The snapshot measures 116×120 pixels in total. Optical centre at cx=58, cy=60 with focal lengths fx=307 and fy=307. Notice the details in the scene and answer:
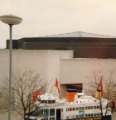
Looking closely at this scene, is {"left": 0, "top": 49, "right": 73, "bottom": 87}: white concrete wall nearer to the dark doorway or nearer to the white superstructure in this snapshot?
the white superstructure

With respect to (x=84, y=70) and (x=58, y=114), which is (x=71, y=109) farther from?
(x=84, y=70)

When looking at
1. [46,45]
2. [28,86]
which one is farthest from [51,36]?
[28,86]

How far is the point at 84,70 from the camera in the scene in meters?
10.0

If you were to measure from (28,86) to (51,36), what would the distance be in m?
2.60

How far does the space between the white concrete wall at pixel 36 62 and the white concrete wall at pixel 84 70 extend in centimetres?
36

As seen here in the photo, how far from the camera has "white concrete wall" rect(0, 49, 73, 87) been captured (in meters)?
9.46

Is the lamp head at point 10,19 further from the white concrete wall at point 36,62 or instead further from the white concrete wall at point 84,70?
the white concrete wall at point 84,70

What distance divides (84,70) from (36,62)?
1627 millimetres

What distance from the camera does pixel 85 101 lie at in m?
6.41

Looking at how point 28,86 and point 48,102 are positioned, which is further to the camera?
point 28,86

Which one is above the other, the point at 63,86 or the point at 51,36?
the point at 51,36

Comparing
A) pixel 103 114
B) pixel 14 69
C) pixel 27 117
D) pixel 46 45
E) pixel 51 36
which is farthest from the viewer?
pixel 51 36

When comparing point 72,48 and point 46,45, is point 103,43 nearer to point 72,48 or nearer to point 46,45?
point 72,48

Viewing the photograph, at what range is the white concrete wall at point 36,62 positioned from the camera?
9461mm
